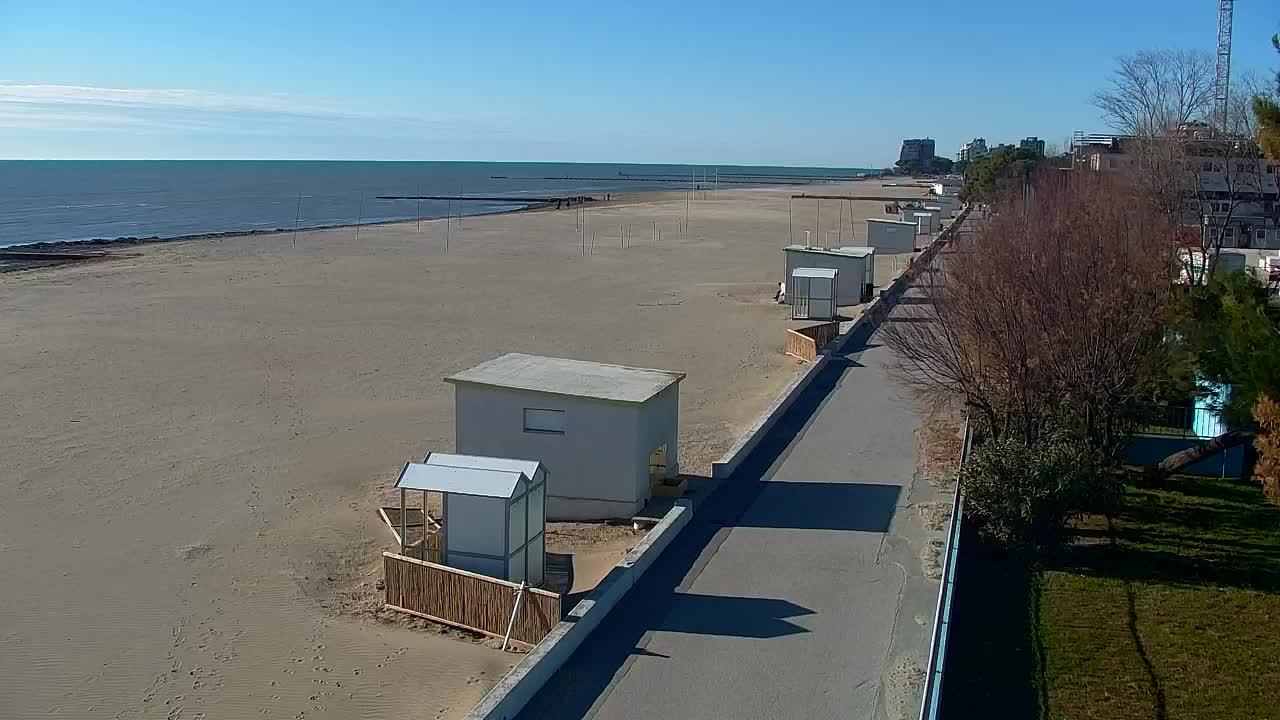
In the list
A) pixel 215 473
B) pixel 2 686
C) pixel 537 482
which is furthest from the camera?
pixel 215 473

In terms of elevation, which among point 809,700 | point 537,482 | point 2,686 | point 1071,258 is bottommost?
point 2,686

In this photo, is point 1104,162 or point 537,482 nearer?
point 537,482

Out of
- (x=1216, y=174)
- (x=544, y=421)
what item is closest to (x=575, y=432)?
(x=544, y=421)

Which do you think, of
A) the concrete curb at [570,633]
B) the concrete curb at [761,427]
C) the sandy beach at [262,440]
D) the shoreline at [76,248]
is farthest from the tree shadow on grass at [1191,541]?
the shoreline at [76,248]

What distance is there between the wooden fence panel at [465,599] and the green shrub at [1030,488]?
560cm

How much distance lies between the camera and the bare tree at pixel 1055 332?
15.9 meters

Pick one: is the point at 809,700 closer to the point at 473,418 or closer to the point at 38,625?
the point at 473,418

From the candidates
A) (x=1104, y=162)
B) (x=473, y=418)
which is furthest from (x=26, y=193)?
(x=473, y=418)

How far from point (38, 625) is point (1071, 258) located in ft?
44.4

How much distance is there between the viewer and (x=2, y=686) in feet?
38.2

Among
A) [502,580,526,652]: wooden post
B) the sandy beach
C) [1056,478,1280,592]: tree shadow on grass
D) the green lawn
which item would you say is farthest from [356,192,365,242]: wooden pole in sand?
[502,580,526,652]: wooden post

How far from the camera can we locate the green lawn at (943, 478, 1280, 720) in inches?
432

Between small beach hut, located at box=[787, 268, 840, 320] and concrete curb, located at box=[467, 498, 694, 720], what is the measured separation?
1998 cm

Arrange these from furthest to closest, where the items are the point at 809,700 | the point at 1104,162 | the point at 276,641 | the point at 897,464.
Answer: the point at 1104,162, the point at 897,464, the point at 276,641, the point at 809,700
